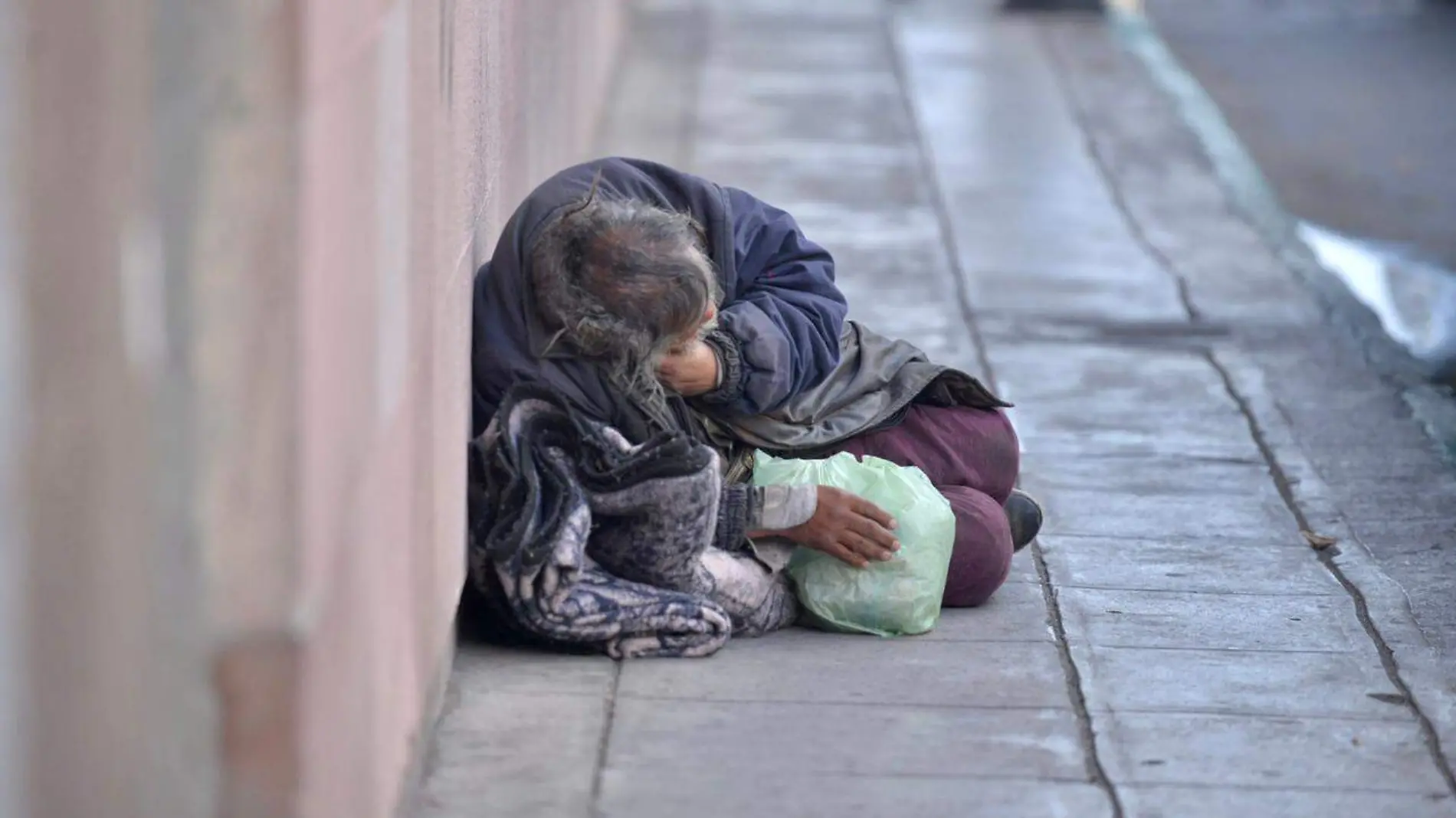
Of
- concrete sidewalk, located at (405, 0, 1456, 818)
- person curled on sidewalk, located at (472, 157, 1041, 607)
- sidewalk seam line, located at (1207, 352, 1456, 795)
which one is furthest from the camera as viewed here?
person curled on sidewalk, located at (472, 157, 1041, 607)

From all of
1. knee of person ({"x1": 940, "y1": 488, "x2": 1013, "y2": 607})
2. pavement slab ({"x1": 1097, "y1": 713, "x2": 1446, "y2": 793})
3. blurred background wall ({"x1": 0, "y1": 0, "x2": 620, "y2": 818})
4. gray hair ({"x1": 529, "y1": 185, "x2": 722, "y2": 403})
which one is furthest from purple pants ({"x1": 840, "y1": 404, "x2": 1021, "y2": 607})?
blurred background wall ({"x1": 0, "y1": 0, "x2": 620, "y2": 818})

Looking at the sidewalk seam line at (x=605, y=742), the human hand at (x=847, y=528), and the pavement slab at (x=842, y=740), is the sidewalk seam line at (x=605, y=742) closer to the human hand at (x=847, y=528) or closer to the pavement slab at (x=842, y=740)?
the pavement slab at (x=842, y=740)

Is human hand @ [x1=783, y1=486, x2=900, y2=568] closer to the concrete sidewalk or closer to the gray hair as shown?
the concrete sidewalk

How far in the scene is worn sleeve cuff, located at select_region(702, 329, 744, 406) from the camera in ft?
12.2

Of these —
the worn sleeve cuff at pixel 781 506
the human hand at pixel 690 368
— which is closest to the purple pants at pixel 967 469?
the worn sleeve cuff at pixel 781 506

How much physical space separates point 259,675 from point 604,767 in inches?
44.7

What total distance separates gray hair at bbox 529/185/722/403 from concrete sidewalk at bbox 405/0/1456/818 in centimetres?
57

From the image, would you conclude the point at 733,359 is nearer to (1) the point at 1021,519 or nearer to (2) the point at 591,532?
(2) the point at 591,532

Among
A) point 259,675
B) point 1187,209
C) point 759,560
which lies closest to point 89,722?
point 259,675

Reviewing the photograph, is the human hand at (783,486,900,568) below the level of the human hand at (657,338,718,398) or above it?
below

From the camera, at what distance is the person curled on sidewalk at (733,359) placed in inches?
139

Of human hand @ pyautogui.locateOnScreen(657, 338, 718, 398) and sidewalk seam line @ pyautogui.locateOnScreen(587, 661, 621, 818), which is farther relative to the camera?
human hand @ pyautogui.locateOnScreen(657, 338, 718, 398)

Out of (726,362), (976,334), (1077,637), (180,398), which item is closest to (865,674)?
(1077,637)

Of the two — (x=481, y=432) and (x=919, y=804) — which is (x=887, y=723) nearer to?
(x=919, y=804)
